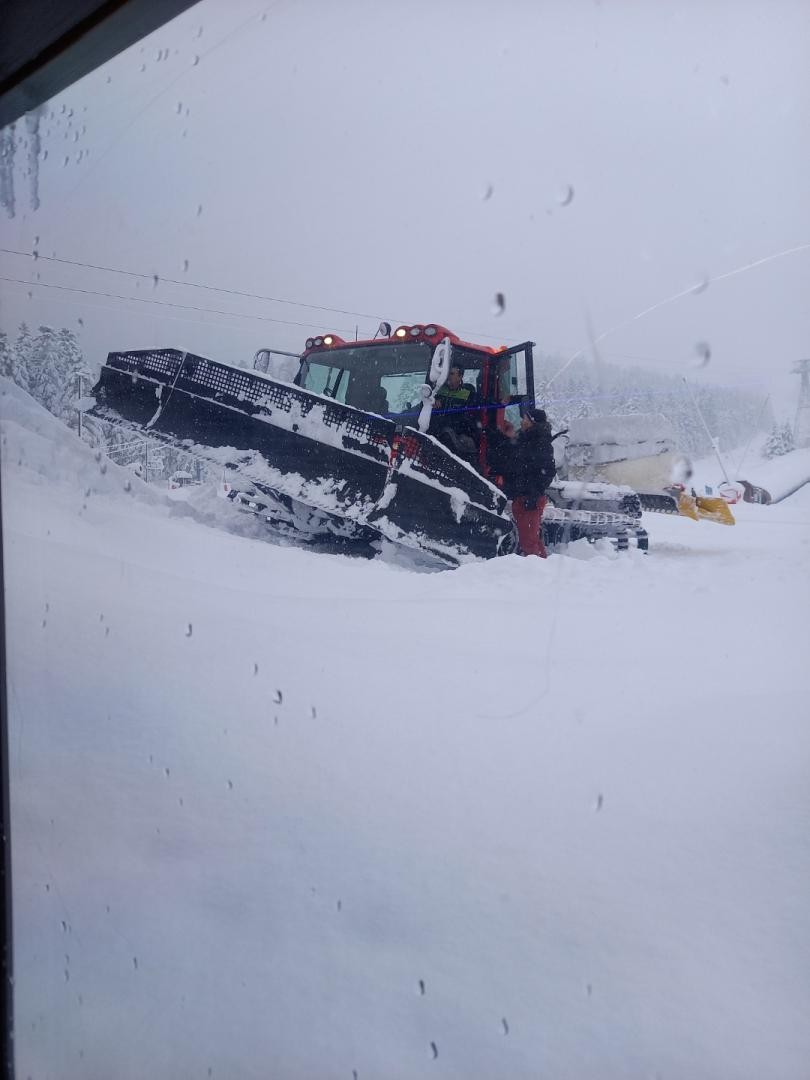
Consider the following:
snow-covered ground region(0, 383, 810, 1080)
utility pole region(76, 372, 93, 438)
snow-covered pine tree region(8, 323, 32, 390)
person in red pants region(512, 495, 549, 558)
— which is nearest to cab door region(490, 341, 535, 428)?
person in red pants region(512, 495, 549, 558)

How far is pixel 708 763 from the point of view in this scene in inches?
34.5

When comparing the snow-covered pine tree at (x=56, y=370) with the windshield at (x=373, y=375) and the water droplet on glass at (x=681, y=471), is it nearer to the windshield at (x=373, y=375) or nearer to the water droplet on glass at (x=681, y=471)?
the windshield at (x=373, y=375)

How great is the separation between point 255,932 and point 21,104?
154cm

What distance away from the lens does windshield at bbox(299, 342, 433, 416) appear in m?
1.18

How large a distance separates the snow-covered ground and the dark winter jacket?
128 mm

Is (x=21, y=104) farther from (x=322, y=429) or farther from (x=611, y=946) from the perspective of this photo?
(x=611, y=946)

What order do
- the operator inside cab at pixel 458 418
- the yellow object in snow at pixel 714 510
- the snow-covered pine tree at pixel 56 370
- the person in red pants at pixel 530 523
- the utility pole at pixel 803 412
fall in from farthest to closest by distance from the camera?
the snow-covered pine tree at pixel 56 370
the operator inside cab at pixel 458 418
the person in red pants at pixel 530 523
the yellow object in snow at pixel 714 510
the utility pole at pixel 803 412

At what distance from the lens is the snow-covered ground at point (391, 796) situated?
2.72 feet

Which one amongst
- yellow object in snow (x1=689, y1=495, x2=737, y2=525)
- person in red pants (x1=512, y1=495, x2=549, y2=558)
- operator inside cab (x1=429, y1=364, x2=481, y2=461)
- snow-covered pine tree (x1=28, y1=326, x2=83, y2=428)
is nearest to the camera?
yellow object in snow (x1=689, y1=495, x2=737, y2=525)

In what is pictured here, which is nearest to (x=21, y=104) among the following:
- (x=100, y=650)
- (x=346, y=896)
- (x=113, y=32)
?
(x=113, y=32)

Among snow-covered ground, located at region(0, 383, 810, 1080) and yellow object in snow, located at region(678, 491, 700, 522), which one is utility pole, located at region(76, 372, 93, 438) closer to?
snow-covered ground, located at region(0, 383, 810, 1080)

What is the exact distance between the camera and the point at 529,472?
1.09 meters

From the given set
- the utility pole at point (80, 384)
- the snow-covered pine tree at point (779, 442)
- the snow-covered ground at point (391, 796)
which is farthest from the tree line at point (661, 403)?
the utility pole at point (80, 384)

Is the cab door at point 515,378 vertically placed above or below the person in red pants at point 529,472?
→ above
